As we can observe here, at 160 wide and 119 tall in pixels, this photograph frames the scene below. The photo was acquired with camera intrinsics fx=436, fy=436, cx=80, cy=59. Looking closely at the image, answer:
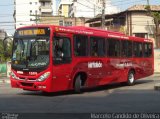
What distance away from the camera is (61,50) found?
724 inches

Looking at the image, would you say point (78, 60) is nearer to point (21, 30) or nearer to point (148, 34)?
point (21, 30)

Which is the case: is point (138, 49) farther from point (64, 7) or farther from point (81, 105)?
point (64, 7)

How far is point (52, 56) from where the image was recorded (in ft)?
58.4

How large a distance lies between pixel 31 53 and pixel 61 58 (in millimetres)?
1270

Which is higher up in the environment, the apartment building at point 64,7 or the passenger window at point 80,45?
the apartment building at point 64,7

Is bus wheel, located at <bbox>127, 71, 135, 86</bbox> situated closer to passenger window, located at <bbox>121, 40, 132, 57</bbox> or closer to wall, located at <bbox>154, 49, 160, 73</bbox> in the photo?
passenger window, located at <bbox>121, 40, 132, 57</bbox>

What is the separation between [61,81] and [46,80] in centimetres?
86

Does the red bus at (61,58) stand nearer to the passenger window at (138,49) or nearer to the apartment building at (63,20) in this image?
the passenger window at (138,49)

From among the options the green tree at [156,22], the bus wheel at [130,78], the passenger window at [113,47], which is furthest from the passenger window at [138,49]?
the green tree at [156,22]

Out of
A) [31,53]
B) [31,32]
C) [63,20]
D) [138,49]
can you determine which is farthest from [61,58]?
[63,20]

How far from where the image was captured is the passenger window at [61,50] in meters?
18.0

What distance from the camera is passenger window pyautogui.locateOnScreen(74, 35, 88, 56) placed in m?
19.3

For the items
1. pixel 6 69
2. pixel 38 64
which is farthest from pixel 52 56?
pixel 6 69

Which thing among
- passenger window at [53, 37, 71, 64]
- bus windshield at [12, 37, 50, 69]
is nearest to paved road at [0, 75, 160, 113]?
bus windshield at [12, 37, 50, 69]
